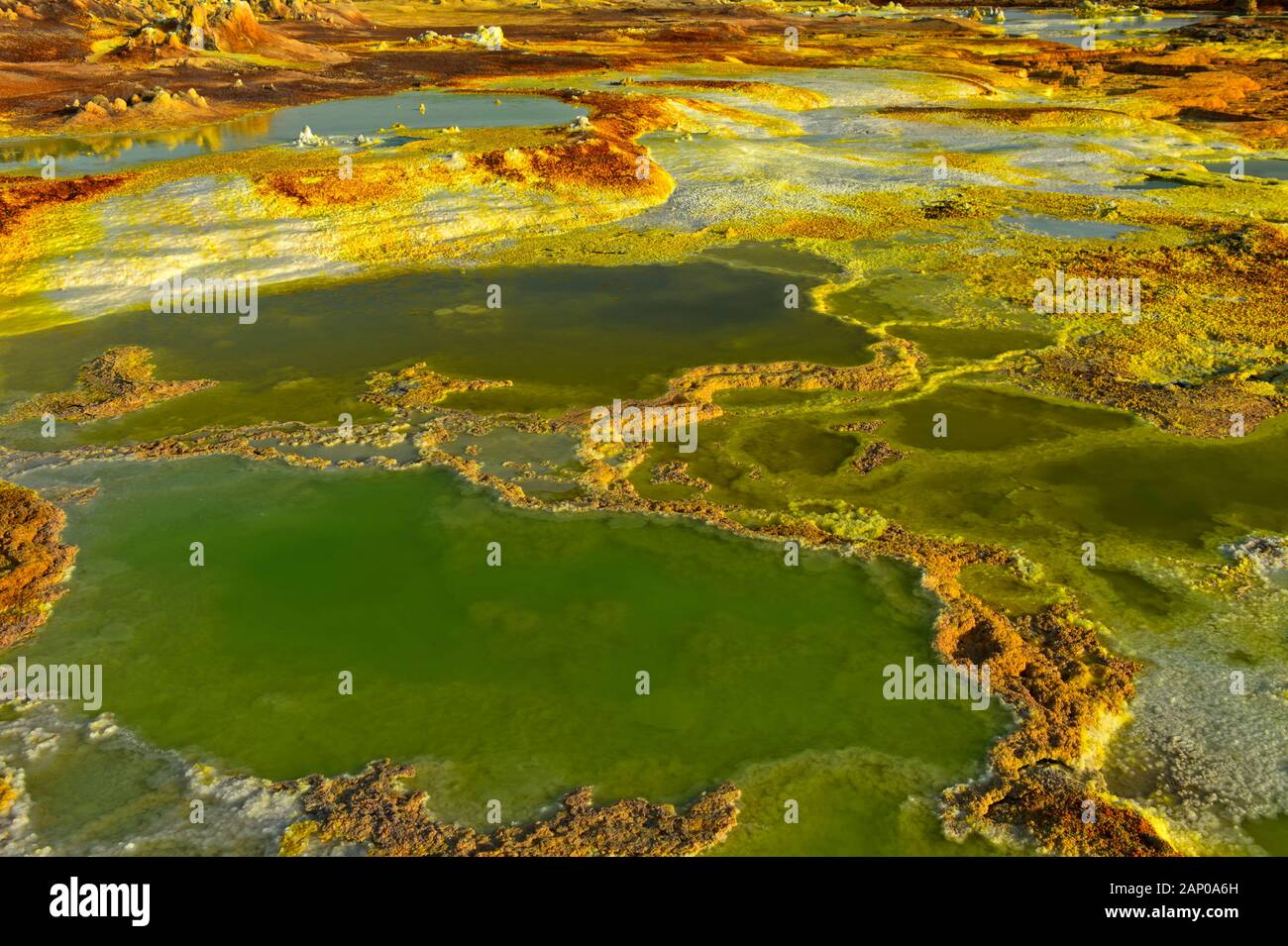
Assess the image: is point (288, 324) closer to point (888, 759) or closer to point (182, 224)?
point (182, 224)

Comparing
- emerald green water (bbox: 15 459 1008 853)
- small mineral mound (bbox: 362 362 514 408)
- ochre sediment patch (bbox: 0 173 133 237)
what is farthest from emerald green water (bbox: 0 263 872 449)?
ochre sediment patch (bbox: 0 173 133 237)

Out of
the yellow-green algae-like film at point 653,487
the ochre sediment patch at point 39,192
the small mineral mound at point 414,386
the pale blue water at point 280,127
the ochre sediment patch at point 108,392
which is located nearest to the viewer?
the yellow-green algae-like film at point 653,487

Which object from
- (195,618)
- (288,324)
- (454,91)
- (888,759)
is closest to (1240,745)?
(888,759)
